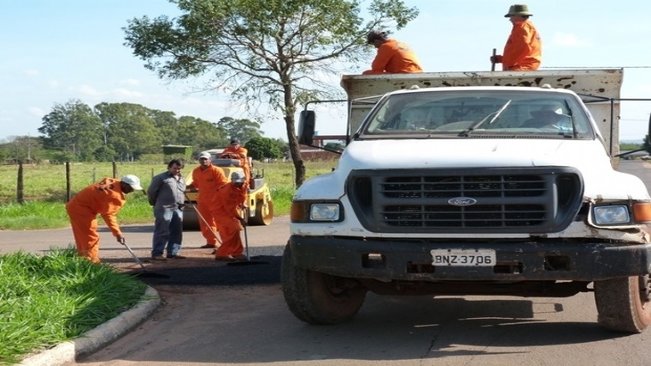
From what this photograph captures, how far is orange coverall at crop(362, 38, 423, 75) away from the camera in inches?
403

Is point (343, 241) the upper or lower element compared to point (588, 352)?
upper

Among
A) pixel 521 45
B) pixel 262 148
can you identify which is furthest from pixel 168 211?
pixel 262 148

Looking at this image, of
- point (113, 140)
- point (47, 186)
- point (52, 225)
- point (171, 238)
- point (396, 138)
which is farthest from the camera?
point (113, 140)

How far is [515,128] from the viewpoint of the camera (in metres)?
7.46

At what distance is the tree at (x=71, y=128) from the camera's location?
10019cm

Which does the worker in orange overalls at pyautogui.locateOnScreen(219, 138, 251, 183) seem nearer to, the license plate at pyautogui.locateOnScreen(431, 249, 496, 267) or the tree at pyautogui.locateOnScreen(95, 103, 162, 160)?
the license plate at pyautogui.locateOnScreen(431, 249, 496, 267)

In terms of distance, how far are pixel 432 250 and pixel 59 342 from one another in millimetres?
2754

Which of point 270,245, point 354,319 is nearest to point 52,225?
point 270,245

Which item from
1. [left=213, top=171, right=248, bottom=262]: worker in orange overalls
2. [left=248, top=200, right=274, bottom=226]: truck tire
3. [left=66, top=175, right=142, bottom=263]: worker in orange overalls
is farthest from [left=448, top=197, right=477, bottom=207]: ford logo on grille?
[left=248, top=200, right=274, bottom=226]: truck tire

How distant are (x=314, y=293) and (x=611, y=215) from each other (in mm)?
2360

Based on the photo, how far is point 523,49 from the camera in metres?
9.88

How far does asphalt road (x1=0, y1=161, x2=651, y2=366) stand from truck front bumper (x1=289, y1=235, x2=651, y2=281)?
56cm

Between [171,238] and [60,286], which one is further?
[171,238]

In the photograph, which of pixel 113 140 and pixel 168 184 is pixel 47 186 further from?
pixel 113 140
